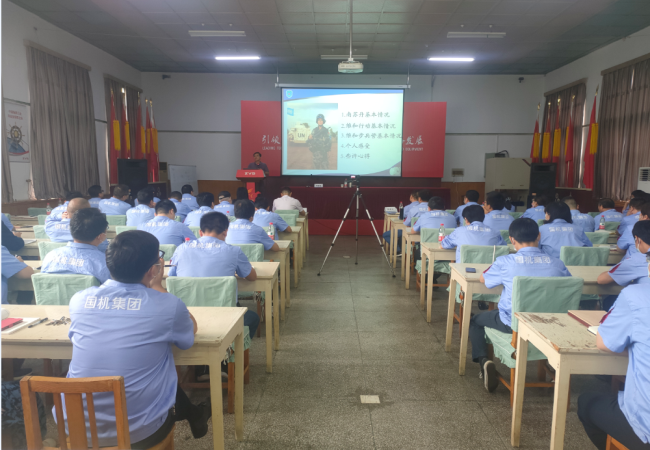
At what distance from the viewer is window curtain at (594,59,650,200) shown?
7.00 meters

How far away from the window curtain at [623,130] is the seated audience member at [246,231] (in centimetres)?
685

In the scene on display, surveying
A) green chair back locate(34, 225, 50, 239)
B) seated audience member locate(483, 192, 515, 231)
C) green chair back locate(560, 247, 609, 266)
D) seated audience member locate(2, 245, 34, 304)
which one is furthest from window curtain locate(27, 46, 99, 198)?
green chair back locate(560, 247, 609, 266)

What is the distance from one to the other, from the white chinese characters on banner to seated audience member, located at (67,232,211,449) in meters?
5.99

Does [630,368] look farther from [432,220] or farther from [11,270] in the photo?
[11,270]

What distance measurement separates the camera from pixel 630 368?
1.55 metres

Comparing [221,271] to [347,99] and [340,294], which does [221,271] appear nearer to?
[340,294]

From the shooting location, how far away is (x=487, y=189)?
34.2 ft

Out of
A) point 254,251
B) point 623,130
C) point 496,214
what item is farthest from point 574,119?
point 254,251

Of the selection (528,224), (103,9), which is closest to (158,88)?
(103,9)

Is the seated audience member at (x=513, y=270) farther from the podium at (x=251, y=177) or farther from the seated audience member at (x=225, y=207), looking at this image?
the podium at (x=251, y=177)

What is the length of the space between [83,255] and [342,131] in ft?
25.8

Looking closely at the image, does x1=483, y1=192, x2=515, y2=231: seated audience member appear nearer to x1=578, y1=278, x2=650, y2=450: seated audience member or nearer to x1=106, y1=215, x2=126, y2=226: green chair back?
x1=578, y1=278, x2=650, y2=450: seated audience member

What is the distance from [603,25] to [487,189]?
4337mm

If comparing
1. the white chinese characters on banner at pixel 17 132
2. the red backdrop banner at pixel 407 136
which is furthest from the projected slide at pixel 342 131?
the white chinese characters on banner at pixel 17 132
